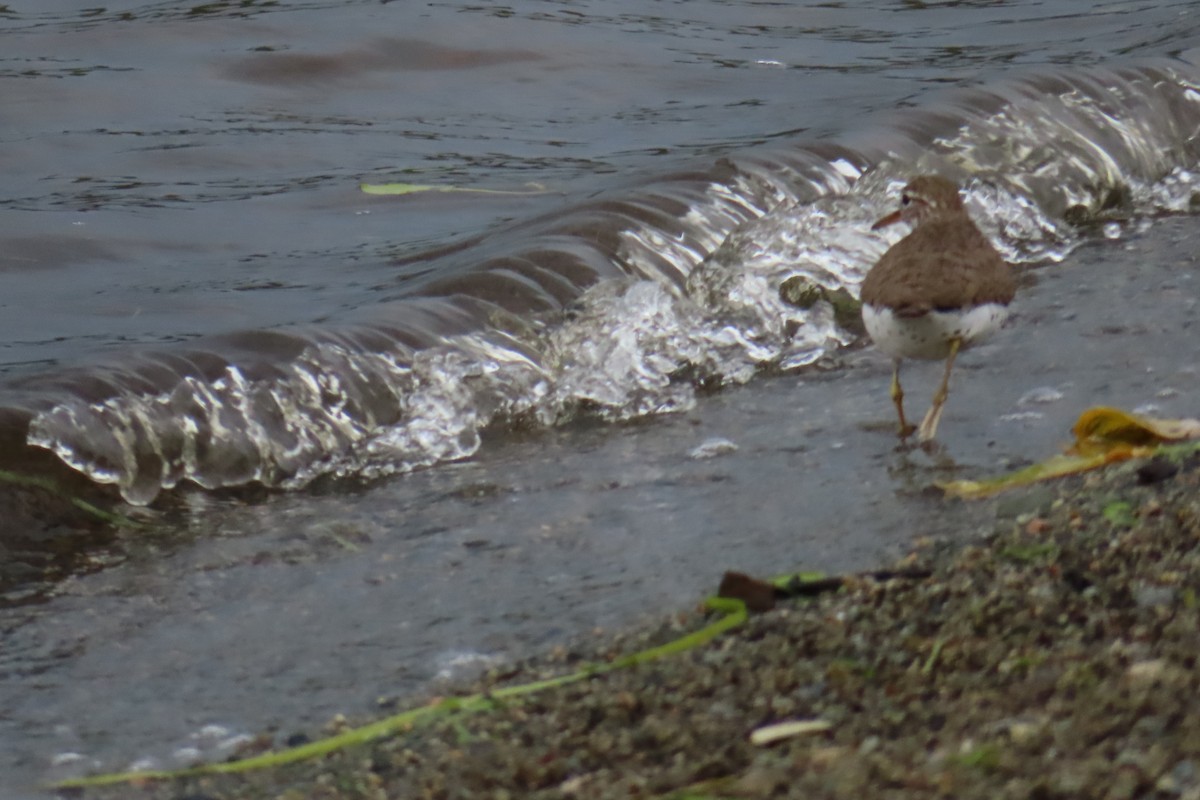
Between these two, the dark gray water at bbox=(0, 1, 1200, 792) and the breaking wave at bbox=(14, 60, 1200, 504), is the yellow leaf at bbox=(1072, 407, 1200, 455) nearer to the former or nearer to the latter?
the dark gray water at bbox=(0, 1, 1200, 792)

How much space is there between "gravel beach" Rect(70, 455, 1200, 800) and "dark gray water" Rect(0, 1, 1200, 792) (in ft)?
1.42

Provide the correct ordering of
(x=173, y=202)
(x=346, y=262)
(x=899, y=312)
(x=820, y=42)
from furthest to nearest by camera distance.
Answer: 1. (x=820, y=42)
2. (x=173, y=202)
3. (x=346, y=262)
4. (x=899, y=312)

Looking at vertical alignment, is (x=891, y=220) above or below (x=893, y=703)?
above

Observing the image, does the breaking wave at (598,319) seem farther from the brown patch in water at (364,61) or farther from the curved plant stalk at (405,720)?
the brown patch in water at (364,61)

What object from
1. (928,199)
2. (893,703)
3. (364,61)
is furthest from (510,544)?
(364,61)

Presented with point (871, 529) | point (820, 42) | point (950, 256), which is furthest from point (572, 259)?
point (820, 42)

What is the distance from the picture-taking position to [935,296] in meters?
4.55

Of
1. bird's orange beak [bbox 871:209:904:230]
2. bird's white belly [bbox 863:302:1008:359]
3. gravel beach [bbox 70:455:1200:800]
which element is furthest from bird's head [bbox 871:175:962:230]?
gravel beach [bbox 70:455:1200:800]

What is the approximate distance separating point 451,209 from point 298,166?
102cm

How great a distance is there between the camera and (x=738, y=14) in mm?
11547

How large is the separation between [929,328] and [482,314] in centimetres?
198

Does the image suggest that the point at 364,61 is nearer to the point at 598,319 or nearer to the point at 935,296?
the point at 598,319

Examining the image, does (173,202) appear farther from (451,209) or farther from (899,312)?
(899,312)

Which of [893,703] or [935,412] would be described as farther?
[935,412]
